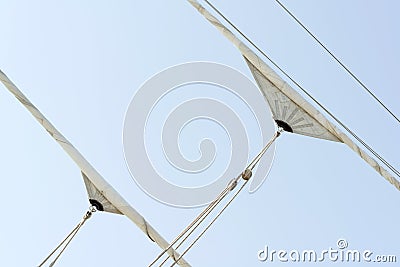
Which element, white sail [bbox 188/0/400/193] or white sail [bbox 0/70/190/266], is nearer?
white sail [bbox 188/0/400/193]

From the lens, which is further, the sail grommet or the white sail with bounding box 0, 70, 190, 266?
the white sail with bounding box 0, 70, 190, 266

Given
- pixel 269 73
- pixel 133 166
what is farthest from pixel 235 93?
pixel 133 166

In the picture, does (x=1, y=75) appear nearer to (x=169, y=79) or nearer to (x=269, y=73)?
(x=169, y=79)

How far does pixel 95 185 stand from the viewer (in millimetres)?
13969

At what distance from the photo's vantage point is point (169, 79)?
16359 millimetres

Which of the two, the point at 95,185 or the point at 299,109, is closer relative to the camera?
the point at 299,109

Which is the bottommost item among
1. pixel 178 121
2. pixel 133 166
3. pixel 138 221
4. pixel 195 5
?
pixel 138 221

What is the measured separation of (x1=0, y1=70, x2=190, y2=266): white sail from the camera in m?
14.0

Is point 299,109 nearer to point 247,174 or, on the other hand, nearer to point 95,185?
point 247,174

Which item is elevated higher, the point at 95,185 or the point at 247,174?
the point at 247,174

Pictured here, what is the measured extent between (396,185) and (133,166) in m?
5.64

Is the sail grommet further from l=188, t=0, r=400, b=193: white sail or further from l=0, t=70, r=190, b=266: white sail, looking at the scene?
l=0, t=70, r=190, b=266: white sail

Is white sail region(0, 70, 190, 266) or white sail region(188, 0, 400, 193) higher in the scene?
white sail region(188, 0, 400, 193)

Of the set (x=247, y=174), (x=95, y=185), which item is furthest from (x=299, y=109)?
(x=95, y=185)
